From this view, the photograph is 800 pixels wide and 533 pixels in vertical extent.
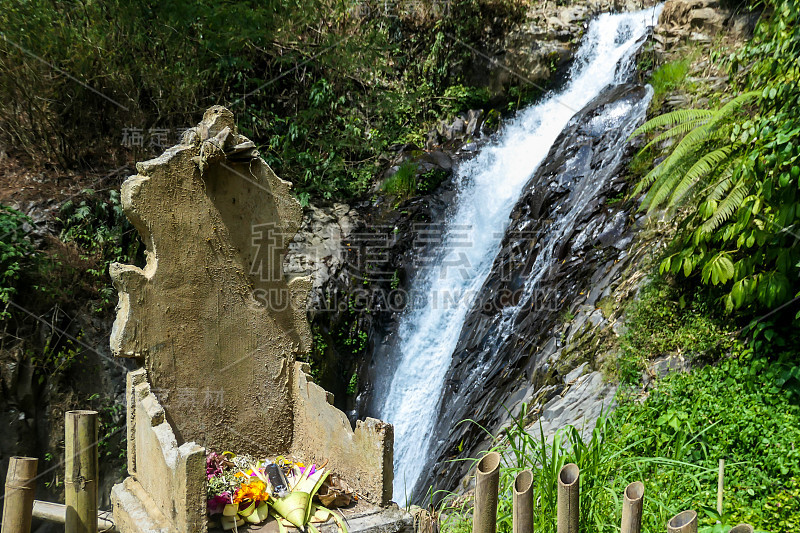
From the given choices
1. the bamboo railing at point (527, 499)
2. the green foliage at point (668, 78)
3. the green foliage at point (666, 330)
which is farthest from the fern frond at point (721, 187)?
the bamboo railing at point (527, 499)

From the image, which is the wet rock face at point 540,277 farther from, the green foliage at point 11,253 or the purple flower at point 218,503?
the green foliage at point 11,253

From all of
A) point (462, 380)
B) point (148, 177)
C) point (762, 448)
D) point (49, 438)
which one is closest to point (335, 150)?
point (462, 380)

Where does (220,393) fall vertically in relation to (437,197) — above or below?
below

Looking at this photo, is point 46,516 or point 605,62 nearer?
point 46,516

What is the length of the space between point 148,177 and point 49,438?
14.5 feet

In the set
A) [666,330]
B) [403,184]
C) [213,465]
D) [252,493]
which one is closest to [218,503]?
[252,493]

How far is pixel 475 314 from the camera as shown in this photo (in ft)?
24.0

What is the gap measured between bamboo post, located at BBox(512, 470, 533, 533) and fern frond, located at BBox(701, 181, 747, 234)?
11.1 ft

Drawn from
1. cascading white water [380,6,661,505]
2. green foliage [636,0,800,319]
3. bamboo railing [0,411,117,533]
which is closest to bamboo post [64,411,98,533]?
bamboo railing [0,411,117,533]

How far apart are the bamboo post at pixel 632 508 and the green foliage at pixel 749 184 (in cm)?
295

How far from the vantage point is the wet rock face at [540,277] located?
5.90 metres

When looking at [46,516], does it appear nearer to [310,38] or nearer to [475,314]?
[475,314]

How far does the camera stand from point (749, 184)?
479 cm

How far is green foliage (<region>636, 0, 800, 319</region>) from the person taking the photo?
14.3ft
